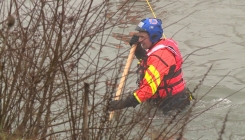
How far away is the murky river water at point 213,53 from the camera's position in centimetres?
797

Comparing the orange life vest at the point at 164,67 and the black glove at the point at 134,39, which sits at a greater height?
the black glove at the point at 134,39

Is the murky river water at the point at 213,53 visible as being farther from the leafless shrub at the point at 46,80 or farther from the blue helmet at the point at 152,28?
the leafless shrub at the point at 46,80

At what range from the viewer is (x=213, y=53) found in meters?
11.5

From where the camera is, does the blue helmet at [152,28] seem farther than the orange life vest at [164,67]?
Yes

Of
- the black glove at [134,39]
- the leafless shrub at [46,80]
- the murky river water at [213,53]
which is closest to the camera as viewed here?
the leafless shrub at [46,80]

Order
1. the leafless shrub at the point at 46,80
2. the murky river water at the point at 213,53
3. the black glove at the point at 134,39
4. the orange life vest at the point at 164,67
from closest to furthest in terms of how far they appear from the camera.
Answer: the leafless shrub at the point at 46,80, the orange life vest at the point at 164,67, the black glove at the point at 134,39, the murky river water at the point at 213,53

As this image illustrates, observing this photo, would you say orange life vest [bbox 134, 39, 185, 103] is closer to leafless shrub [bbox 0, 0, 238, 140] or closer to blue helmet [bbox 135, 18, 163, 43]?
blue helmet [bbox 135, 18, 163, 43]

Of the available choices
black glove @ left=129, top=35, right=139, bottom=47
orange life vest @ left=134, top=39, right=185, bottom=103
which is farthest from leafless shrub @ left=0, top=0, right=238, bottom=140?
black glove @ left=129, top=35, right=139, bottom=47

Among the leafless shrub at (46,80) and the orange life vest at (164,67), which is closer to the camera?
the leafless shrub at (46,80)

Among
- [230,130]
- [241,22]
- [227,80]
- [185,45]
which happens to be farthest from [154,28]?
[241,22]

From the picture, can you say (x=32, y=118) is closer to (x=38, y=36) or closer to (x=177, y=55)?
(x=38, y=36)

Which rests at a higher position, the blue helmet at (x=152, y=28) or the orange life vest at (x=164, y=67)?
the blue helmet at (x=152, y=28)

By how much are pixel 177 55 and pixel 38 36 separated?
3109 mm

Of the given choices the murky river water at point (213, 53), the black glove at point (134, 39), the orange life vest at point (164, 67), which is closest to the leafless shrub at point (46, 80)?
the murky river water at point (213, 53)
